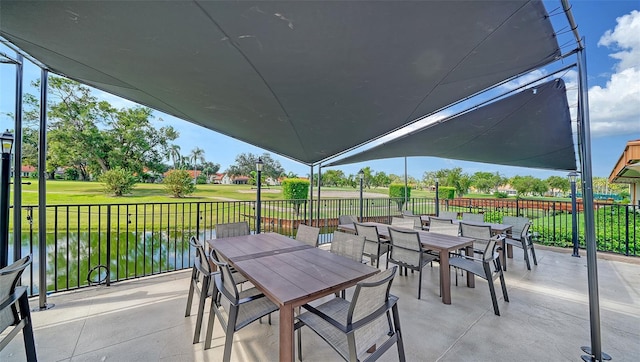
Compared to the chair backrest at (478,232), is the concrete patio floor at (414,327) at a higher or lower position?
lower

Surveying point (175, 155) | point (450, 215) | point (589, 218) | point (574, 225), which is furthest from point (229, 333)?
point (175, 155)

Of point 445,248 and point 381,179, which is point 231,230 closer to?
point 445,248

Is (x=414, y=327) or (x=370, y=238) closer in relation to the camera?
(x=414, y=327)

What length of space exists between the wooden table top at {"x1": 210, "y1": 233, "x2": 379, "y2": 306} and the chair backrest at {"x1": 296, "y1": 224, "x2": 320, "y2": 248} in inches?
8.9

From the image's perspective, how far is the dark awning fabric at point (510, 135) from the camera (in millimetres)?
3135

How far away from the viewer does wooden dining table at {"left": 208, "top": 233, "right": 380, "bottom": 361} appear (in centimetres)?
150

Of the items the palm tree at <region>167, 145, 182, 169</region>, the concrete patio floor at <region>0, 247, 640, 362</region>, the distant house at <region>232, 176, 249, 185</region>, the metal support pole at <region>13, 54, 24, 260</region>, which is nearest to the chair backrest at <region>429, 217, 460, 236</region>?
the concrete patio floor at <region>0, 247, 640, 362</region>

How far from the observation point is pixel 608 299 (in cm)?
297

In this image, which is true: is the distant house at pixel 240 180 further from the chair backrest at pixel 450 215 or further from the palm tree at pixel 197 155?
the chair backrest at pixel 450 215

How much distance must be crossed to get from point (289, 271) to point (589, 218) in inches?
103

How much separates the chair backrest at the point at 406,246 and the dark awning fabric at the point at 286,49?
170cm

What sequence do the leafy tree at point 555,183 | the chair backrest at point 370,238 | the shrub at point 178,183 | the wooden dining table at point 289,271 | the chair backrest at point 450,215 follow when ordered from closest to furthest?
the wooden dining table at point 289,271 < the chair backrest at point 370,238 < the chair backrest at point 450,215 < the leafy tree at point 555,183 < the shrub at point 178,183

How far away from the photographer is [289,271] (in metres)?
2.01

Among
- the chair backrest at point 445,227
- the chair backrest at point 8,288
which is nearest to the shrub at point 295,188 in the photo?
the chair backrest at point 445,227
